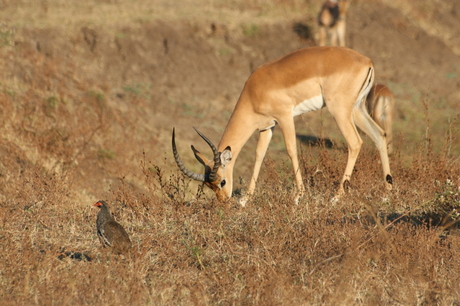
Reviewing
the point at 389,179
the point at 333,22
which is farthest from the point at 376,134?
the point at 333,22

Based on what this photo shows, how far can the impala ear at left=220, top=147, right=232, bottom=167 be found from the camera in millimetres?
6852

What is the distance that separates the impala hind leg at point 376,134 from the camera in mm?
7266

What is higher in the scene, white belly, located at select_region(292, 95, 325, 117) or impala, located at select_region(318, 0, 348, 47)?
white belly, located at select_region(292, 95, 325, 117)

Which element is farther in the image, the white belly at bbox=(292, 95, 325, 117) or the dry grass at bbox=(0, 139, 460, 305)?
the white belly at bbox=(292, 95, 325, 117)

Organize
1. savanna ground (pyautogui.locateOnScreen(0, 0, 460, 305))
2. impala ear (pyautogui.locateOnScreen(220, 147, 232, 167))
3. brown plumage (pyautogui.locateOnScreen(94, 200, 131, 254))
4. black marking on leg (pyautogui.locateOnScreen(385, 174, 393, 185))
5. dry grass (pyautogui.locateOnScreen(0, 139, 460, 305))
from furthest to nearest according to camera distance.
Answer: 1. black marking on leg (pyautogui.locateOnScreen(385, 174, 393, 185))
2. impala ear (pyautogui.locateOnScreen(220, 147, 232, 167))
3. brown plumage (pyautogui.locateOnScreen(94, 200, 131, 254))
4. savanna ground (pyautogui.locateOnScreen(0, 0, 460, 305))
5. dry grass (pyautogui.locateOnScreen(0, 139, 460, 305))

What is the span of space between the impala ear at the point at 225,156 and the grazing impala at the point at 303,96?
0.06 meters

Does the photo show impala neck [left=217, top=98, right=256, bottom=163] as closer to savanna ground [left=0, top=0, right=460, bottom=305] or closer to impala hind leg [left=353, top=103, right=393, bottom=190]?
savanna ground [left=0, top=0, right=460, bottom=305]

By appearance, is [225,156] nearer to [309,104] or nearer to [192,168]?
[309,104]

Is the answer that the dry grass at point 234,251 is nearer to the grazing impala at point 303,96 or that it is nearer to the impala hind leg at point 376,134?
the impala hind leg at point 376,134

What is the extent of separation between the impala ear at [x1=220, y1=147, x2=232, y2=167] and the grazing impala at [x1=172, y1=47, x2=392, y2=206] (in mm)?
61

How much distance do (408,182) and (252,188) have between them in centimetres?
195

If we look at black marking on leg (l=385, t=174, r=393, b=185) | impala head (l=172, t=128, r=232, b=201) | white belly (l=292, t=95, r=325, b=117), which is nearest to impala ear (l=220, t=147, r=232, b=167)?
impala head (l=172, t=128, r=232, b=201)

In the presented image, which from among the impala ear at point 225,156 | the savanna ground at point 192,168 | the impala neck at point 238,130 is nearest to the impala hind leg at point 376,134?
the savanna ground at point 192,168

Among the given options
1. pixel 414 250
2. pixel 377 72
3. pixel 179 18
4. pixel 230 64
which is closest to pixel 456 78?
pixel 377 72
